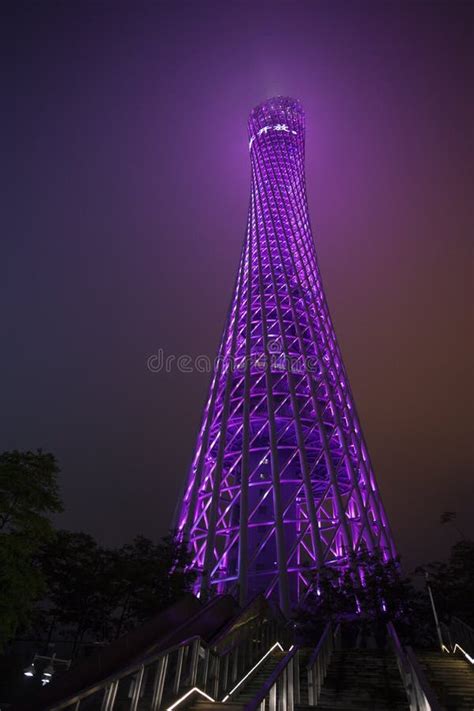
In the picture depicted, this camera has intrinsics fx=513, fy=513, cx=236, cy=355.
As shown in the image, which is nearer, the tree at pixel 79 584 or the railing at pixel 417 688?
the railing at pixel 417 688

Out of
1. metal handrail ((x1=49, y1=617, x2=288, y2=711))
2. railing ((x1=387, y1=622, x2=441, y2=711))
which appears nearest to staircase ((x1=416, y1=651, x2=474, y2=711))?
railing ((x1=387, y1=622, x2=441, y2=711))

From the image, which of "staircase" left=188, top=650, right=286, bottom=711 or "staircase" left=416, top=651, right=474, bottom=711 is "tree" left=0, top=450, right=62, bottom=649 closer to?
"staircase" left=188, top=650, right=286, bottom=711

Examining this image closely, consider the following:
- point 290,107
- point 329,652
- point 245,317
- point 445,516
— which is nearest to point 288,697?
point 329,652

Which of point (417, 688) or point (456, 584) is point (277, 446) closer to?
point (456, 584)

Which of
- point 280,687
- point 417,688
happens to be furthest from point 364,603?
point 280,687

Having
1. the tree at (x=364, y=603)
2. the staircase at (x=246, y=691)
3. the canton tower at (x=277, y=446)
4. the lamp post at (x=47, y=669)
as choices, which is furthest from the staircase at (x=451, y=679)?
the canton tower at (x=277, y=446)

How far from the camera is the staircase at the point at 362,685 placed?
632 cm

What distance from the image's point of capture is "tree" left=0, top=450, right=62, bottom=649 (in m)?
11.3

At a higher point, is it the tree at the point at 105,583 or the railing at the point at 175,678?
the tree at the point at 105,583

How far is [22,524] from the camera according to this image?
12.1m

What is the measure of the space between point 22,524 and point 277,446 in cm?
1373

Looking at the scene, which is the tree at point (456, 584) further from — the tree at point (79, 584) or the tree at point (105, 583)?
the tree at point (79, 584)

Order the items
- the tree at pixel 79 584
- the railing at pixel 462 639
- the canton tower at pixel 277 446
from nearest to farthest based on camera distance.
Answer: the railing at pixel 462 639, the tree at pixel 79 584, the canton tower at pixel 277 446

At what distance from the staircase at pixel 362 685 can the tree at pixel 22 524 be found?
6.94 metres
